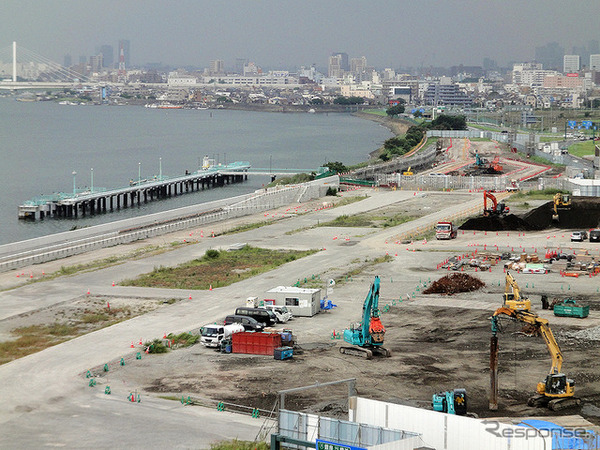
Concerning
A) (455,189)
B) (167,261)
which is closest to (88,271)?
(167,261)

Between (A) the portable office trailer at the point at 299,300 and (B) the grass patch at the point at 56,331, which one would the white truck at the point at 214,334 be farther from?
(B) the grass patch at the point at 56,331

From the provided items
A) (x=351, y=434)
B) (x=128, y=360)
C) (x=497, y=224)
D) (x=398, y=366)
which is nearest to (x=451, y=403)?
(x=351, y=434)

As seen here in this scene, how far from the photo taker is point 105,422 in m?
25.2

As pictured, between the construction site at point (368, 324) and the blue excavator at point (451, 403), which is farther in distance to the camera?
the construction site at point (368, 324)

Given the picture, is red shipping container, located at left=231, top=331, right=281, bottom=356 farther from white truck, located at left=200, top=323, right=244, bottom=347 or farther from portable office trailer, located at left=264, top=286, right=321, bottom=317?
portable office trailer, located at left=264, top=286, right=321, bottom=317

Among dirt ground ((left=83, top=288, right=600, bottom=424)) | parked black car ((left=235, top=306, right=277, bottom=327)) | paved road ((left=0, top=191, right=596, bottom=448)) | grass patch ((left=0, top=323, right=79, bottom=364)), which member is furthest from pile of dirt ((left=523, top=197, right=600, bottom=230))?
grass patch ((left=0, top=323, right=79, bottom=364))

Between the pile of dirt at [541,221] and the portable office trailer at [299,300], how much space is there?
2662 cm

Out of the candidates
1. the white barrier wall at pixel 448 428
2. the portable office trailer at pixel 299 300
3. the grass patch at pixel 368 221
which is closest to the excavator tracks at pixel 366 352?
the portable office trailer at pixel 299 300

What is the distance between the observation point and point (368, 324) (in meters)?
31.9

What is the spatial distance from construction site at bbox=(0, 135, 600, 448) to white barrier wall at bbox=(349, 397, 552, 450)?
4.37ft

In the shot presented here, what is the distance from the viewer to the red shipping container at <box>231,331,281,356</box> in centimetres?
3231

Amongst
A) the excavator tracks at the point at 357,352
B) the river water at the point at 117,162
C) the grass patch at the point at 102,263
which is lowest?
the river water at the point at 117,162

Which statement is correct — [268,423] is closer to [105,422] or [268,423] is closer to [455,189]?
[105,422]

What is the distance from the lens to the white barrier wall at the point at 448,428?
1803 centimetres
